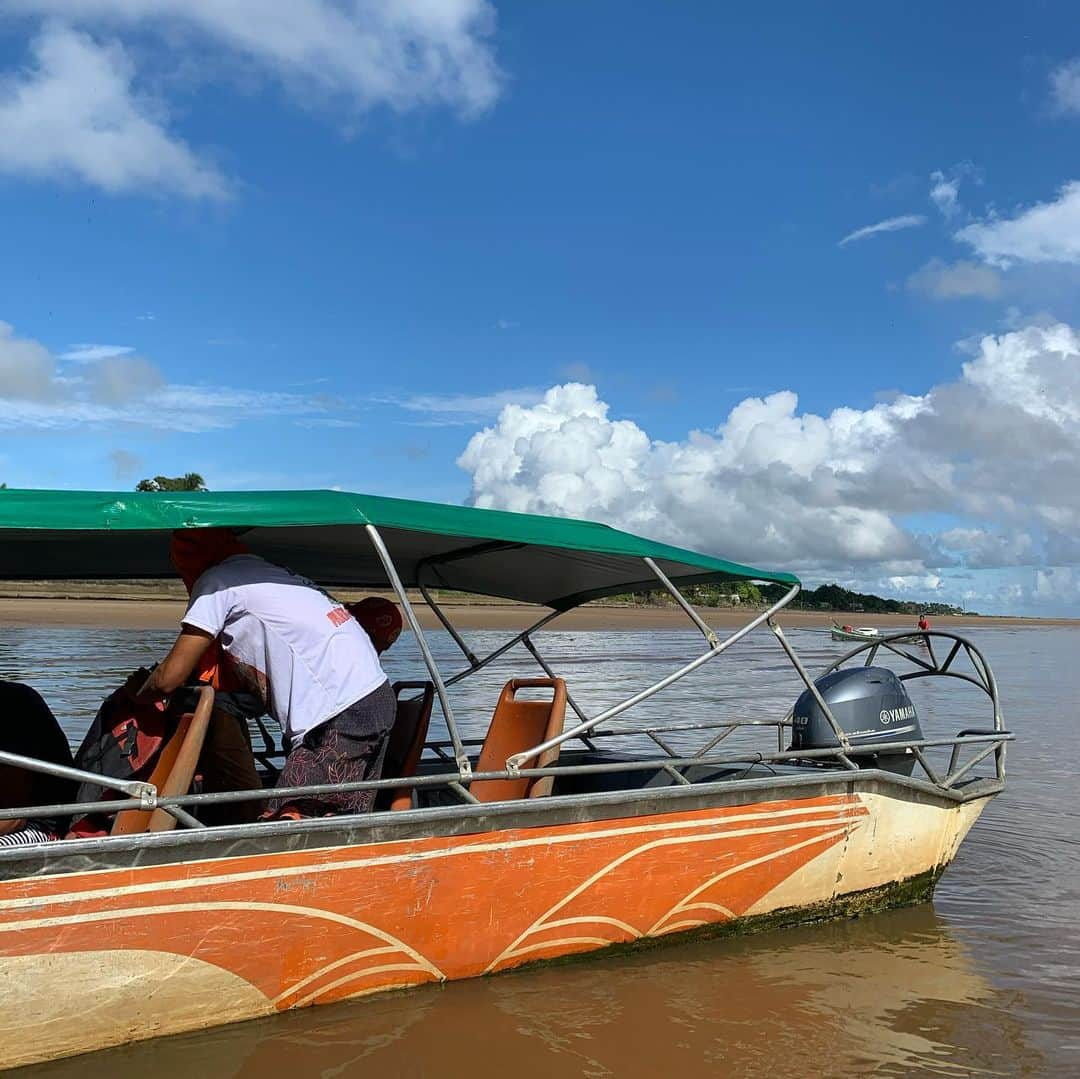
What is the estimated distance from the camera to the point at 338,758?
4348mm

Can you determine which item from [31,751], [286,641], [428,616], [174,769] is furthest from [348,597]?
[174,769]

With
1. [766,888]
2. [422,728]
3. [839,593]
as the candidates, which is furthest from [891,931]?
[839,593]

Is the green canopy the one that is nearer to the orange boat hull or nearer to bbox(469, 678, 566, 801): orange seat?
bbox(469, 678, 566, 801): orange seat

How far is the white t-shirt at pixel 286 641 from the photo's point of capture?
421cm

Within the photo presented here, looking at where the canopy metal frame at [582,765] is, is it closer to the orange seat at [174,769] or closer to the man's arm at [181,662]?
the orange seat at [174,769]

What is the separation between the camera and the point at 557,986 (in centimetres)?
476

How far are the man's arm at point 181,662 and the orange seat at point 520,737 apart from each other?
154 centimetres

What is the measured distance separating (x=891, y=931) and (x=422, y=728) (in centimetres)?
282

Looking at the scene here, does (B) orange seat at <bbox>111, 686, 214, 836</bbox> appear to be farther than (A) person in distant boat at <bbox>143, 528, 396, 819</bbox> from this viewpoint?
No

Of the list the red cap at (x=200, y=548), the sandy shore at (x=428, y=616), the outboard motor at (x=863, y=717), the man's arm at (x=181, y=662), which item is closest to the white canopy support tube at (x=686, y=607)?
the outboard motor at (x=863, y=717)

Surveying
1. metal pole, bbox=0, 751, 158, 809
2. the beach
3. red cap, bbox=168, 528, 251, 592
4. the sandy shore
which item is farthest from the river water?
the beach

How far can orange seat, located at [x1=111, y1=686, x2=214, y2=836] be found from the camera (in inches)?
155

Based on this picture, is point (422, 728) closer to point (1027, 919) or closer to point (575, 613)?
point (1027, 919)

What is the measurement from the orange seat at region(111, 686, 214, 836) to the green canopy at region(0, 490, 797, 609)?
0.72 meters
